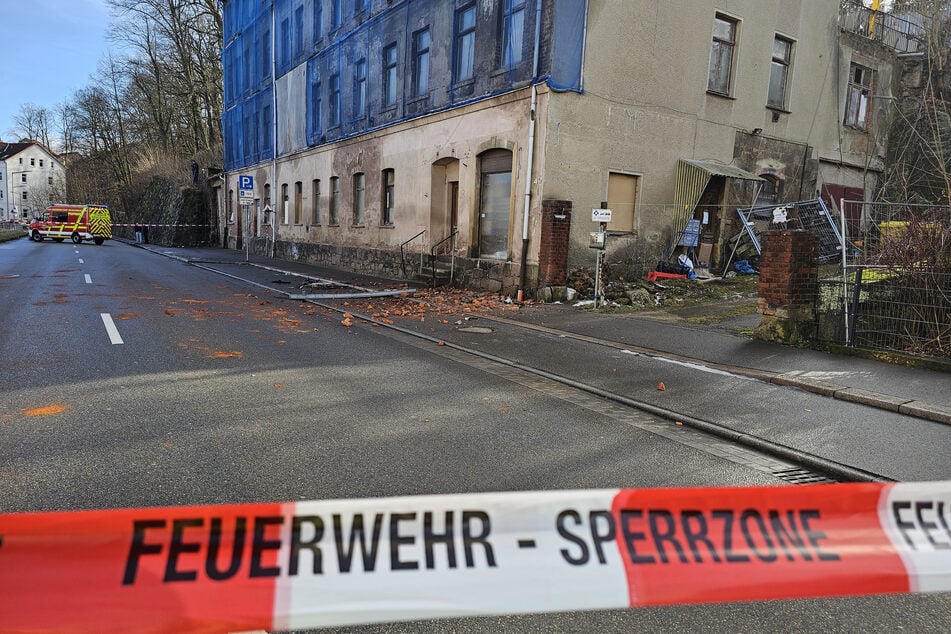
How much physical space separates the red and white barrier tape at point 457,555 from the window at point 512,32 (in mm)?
13347

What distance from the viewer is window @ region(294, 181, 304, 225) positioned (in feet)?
88.6

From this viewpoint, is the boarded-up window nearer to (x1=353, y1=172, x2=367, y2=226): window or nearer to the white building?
(x1=353, y1=172, x2=367, y2=226): window

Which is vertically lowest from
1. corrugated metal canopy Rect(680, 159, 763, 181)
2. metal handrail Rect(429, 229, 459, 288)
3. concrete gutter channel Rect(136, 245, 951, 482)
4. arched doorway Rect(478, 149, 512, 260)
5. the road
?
the road

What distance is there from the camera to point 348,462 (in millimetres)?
4098

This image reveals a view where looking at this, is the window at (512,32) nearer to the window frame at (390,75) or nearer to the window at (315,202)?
the window frame at (390,75)

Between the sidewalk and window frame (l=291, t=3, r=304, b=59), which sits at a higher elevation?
window frame (l=291, t=3, r=304, b=59)

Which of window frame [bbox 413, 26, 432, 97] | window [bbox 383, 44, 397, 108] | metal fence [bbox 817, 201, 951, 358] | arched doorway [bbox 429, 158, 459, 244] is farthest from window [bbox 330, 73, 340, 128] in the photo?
metal fence [bbox 817, 201, 951, 358]

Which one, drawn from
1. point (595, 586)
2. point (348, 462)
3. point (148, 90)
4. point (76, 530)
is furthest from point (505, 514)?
point (148, 90)

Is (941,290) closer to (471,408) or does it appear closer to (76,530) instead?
(471,408)

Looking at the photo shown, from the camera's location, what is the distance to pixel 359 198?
22.0 m

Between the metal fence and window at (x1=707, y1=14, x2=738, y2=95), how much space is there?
8.81 m

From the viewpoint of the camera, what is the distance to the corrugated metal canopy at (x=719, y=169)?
1511cm

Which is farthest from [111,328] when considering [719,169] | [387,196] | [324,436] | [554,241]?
[719,169]

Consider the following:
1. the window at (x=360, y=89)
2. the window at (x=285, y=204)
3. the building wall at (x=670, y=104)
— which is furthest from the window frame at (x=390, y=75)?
the window at (x=285, y=204)
